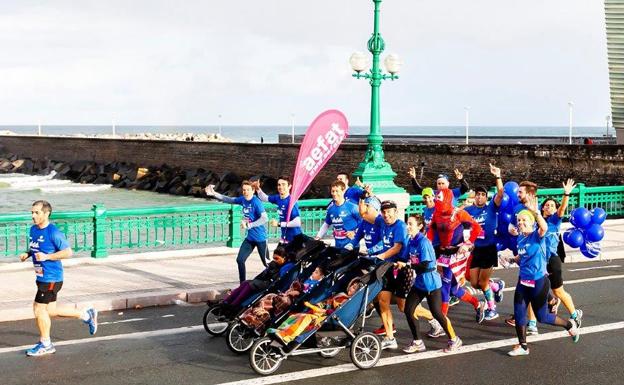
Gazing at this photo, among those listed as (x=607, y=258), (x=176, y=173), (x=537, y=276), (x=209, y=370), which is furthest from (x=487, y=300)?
(x=176, y=173)

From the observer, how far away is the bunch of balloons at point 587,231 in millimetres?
11039

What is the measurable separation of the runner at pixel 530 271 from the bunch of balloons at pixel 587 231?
2.62 meters

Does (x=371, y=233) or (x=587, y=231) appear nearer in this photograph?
(x=371, y=233)

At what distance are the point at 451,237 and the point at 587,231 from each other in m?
2.45

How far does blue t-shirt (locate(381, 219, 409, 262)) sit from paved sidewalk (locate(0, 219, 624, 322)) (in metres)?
3.73

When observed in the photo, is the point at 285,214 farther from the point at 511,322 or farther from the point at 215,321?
the point at 511,322

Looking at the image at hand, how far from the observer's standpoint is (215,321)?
31.9 feet

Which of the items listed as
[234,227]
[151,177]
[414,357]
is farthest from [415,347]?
[151,177]

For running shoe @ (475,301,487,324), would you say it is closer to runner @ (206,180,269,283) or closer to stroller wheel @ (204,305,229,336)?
runner @ (206,180,269,283)

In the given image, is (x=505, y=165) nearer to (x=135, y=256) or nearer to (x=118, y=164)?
(x=135, y=256)

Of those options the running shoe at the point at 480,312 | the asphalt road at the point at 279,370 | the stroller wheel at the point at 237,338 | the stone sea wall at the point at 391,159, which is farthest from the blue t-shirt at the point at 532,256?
the stone sea wall at the point at 391,159

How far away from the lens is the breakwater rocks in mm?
50062

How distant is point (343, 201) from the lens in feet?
35.0

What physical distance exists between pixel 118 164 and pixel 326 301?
57782 millimetres
